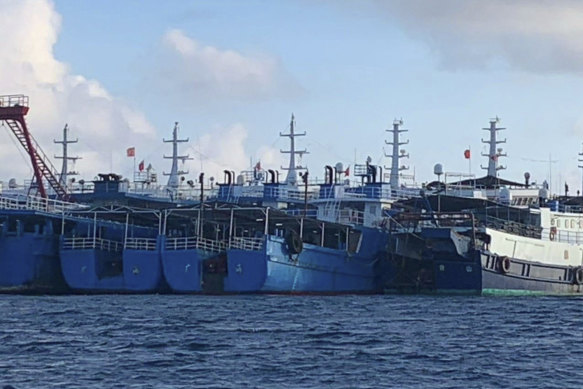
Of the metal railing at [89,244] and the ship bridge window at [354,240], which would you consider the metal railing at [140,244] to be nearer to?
the metal railing at [89,244]

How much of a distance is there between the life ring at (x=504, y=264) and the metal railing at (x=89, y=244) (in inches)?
855

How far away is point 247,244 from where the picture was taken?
76.8m

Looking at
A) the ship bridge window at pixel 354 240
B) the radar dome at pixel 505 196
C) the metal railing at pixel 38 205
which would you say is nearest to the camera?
the metal railing at pixel 38 205

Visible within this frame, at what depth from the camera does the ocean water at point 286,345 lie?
38219mm

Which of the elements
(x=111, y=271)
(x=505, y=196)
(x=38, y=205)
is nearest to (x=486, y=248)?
(x=505, y=196)

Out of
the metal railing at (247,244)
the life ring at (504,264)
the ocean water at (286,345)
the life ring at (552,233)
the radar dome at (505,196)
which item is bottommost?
the ocean water at (286,345)

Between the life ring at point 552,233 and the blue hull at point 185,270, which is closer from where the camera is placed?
the blue hull at point 185,270

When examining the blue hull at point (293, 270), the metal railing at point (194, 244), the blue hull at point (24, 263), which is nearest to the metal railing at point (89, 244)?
the blue hull at point (24, 263)

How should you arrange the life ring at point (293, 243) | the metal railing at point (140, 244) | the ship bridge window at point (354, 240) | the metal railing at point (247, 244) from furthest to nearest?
1. the ship bridge window at point (354, 240)
2. the metal railing at point (140, 244)
3. the metal railing at point (247, 244)
4. the life ring at point (293, 243)

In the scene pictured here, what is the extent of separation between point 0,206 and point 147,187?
37361 mm

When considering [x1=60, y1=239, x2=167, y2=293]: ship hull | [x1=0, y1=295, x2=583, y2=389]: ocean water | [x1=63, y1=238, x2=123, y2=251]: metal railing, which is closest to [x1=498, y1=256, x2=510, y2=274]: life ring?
[x1=0, y1=295, x2=583, y2=389]: ocean water

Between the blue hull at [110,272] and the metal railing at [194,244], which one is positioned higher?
the metal railing at [194,244]

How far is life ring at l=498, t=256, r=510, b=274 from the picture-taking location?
77.5 metres

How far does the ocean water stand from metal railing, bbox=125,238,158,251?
39.9 feet
